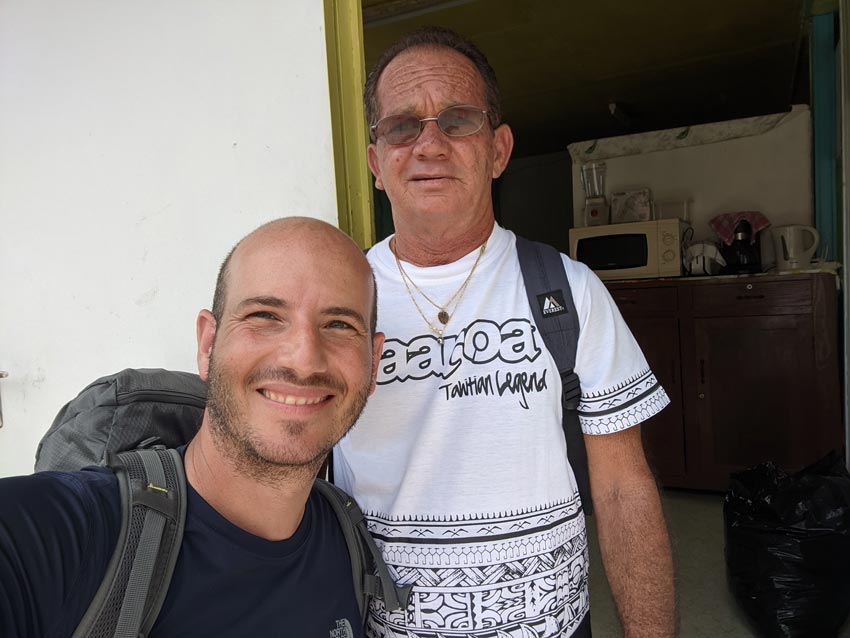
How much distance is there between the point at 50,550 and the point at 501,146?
1023mm

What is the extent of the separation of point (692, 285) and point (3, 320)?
3.73 m

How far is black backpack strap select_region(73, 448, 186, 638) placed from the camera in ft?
2.18

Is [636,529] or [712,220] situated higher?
[712,220]

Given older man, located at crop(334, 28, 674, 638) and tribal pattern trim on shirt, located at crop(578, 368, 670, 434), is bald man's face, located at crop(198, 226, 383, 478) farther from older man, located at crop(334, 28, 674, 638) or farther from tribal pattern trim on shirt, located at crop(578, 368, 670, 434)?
tribal pattern trim on shirt, located at crop(578, 368, 670, 434)

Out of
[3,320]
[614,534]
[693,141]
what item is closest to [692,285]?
[693,141]

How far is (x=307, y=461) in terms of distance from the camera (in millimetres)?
844

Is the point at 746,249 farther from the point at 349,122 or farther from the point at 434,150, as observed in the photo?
the point at 434,150

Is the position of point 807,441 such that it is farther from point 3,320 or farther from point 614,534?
point 3,320

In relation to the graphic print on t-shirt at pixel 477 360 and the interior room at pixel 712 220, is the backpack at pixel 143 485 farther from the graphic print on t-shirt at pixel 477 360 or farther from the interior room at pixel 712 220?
the interior room at pixel 712 220

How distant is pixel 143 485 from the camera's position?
77 cm

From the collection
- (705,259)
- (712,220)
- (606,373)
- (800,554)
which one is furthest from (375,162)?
(712,220)

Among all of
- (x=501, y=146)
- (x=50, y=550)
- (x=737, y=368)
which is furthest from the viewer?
(x=737, y=368)

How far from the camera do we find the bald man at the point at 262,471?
696 millimetres

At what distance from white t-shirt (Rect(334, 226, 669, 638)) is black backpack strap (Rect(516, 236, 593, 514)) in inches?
0.7
